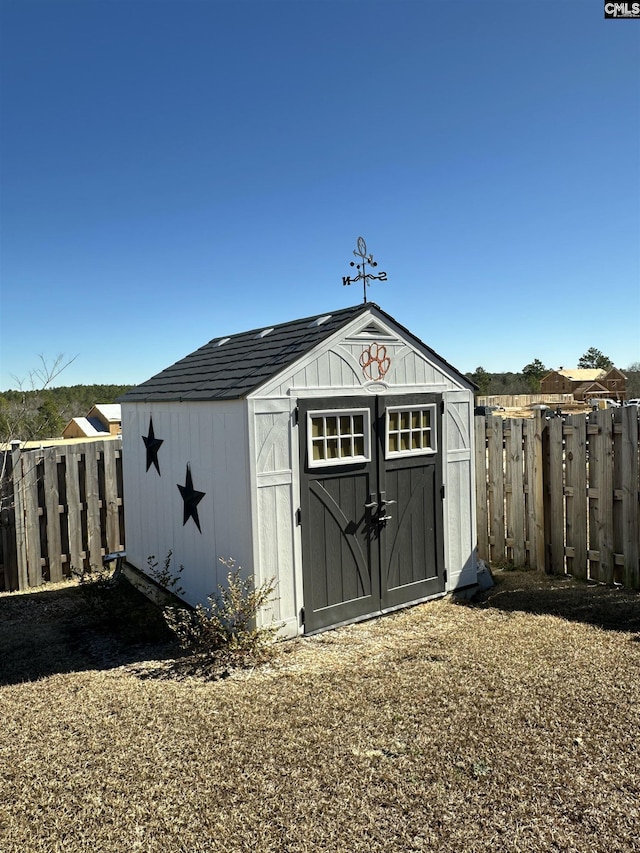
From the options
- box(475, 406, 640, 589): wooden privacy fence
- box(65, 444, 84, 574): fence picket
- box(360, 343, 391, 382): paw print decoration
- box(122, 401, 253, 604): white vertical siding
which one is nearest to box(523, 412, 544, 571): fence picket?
box(475, 406, 640, 589): wooden privacy fence

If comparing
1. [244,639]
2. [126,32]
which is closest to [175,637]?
[244,639]

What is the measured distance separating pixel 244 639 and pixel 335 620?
1118mm

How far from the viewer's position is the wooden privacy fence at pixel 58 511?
8297 mm

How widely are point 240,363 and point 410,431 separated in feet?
6.92

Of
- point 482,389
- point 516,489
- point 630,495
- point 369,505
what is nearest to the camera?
point 369,505

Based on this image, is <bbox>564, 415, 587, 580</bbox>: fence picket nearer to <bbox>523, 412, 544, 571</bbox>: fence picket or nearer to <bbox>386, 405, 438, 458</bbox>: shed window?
<bbox>523, 412, 544, 571</bbox>: fence picket

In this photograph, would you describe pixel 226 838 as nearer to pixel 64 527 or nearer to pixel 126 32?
pixel 64 527

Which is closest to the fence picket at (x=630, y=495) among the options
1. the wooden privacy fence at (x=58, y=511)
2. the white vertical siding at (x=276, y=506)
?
the white vertical siding at (x=276, y=506)

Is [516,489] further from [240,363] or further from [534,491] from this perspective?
[240,363]

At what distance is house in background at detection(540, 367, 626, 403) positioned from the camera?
185 ft

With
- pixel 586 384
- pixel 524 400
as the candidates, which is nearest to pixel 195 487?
pixel 524 400

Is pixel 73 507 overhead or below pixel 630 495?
below

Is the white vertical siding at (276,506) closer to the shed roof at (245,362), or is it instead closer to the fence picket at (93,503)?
the shed roof at (245,362)

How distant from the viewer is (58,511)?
8.65 meters
